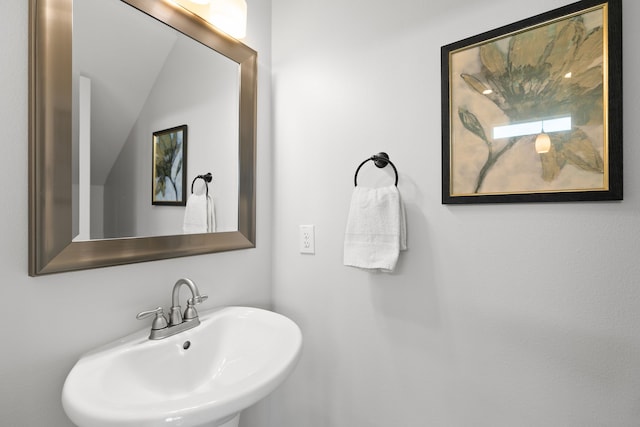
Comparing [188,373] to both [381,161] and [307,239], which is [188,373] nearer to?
[307,239]

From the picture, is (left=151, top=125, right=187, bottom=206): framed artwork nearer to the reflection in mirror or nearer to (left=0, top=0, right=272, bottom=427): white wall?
the reflection in mirror

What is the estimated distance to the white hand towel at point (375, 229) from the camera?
101 cm

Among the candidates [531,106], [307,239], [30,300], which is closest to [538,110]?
[531,106]

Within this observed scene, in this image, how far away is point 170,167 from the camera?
1048 millimetres

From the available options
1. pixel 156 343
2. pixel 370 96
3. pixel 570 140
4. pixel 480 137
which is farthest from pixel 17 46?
pixel 570 140

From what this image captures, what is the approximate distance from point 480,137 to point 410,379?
86 cm

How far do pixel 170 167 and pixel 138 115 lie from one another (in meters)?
0.19

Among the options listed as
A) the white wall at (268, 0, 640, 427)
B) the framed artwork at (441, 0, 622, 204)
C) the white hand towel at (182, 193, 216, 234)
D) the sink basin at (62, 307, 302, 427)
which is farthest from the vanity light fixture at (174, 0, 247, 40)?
the sink basin at (62, 307, 302, 427)

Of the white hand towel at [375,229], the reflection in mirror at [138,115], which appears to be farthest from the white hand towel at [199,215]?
the white hand towel at [375,229]

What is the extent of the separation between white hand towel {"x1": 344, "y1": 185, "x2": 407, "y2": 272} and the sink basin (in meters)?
0.34

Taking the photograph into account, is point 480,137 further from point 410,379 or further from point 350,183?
point 410,379

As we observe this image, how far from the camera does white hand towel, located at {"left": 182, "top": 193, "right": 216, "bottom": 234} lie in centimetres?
108

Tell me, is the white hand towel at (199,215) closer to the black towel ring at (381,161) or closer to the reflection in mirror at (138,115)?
the reflection in mirror at (138,115)

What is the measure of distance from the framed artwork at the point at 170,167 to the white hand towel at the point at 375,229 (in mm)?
629
